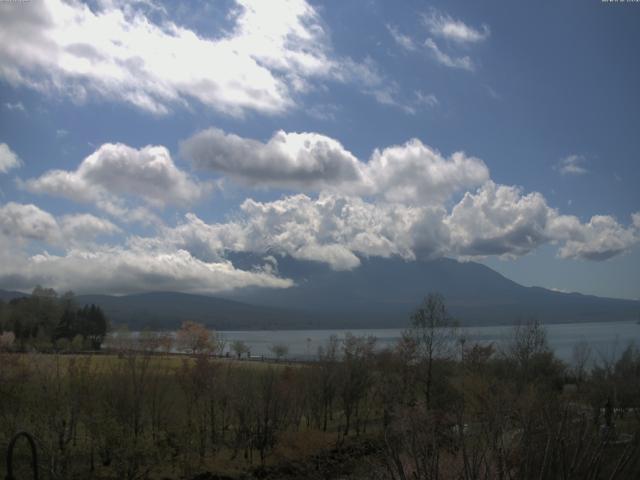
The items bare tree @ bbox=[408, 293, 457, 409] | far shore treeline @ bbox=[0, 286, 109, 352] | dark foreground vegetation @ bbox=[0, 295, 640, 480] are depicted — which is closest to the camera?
dark foreground vegetation @ bbox=[0, 295, 640, 480]

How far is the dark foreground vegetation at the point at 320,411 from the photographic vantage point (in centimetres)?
2436

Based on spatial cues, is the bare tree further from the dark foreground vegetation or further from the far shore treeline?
the far shore treeline

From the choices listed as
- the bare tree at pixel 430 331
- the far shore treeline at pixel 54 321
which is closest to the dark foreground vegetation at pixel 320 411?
the bare tree at pixel 430 331

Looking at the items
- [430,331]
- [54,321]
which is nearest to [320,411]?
[430,331]

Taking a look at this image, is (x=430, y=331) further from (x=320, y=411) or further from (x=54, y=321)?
(x=54, y=321)

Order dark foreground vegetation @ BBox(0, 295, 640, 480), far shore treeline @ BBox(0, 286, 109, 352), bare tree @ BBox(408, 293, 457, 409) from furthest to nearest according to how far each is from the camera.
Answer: far shore treeline @ BBox(0, 286, 109, 352), bare tree @ BBox(408, 293, 457, 409), dark foreground vegetation @ BBox(0, 295, 640, 480)

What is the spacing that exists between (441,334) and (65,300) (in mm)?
124164

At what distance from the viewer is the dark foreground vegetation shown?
79.9 ft

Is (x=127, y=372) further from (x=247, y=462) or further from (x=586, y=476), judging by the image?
Answer: (x=586, y=476)

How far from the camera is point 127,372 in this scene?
5178 centimetres

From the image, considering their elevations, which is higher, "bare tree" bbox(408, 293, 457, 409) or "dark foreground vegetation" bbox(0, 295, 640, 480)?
"bare tree" bbox(408, 293, 457, 409)

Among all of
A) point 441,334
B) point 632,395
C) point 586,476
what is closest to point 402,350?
point 441,334

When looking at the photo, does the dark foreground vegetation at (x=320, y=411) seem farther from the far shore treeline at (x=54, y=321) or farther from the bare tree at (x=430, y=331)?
the far shore treeline at (x=54, y=321)

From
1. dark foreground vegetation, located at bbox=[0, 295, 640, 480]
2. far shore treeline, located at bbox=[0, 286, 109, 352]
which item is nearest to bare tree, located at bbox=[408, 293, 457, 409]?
dark foreground vegetation, located at bbox=[0, 295, 640, 480]
